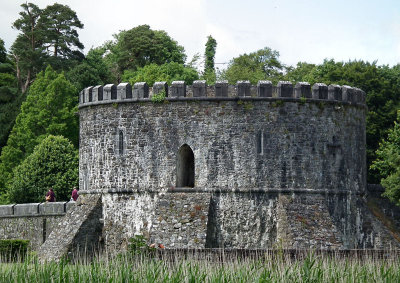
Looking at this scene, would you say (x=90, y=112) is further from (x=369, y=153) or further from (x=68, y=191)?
(x=369, y=153)

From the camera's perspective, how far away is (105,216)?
3114 cm

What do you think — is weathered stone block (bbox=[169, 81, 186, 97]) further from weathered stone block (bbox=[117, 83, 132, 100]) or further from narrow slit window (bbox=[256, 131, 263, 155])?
narrow slit window (bbox=[256, 131, 263, 155])

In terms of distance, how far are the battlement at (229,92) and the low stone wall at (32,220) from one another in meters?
5.32

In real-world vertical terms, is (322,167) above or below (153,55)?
below

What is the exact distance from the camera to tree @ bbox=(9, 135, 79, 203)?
140ft

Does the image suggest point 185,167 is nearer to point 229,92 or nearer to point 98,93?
point 229,92

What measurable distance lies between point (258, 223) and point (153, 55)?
107 feet

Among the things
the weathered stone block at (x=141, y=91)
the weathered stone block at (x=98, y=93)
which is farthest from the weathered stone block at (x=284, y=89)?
the weathered stone block at (x=98, y=93)

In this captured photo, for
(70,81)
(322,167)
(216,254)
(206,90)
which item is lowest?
(216,254)

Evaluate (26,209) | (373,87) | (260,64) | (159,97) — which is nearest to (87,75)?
(260,64)

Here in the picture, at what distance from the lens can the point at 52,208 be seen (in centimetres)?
3559

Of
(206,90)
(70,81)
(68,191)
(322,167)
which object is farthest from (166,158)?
(70,81)

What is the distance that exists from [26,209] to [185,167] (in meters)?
8.02

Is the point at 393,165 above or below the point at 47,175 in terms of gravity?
below
